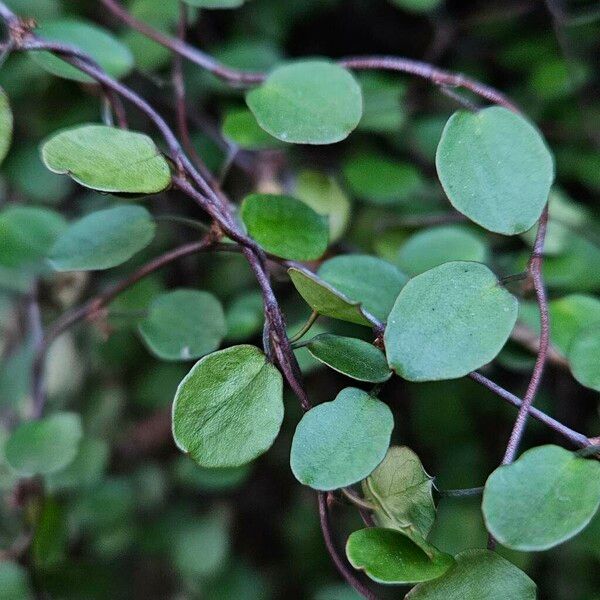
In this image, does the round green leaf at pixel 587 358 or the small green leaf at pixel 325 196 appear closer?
the round green leaf at pixel 587 358

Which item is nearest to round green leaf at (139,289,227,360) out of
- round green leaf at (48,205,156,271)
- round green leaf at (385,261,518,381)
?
round green leaf at (48,205,156,271)

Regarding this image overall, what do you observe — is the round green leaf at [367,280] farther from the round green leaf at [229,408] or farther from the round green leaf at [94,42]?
the round green leaf at [94,42]

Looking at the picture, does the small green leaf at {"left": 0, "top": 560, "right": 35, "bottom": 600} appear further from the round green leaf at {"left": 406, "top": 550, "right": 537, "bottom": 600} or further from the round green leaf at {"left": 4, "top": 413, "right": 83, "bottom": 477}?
the round green leaf at {"left": 406, "top": 550, "right": 537, "bottom": 600}

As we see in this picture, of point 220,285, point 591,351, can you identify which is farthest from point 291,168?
point 591,351

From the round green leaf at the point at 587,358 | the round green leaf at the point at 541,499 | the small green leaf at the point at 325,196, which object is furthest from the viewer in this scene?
the small green leaf at the point at 325,196

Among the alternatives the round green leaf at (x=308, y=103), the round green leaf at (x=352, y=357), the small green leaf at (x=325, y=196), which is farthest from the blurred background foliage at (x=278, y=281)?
the round green leaf at (x=352, y=357)

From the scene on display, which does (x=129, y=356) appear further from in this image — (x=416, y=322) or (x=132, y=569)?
(x=416, y=322)

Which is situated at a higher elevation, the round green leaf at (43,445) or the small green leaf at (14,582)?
the round green leaf at (43,445)
